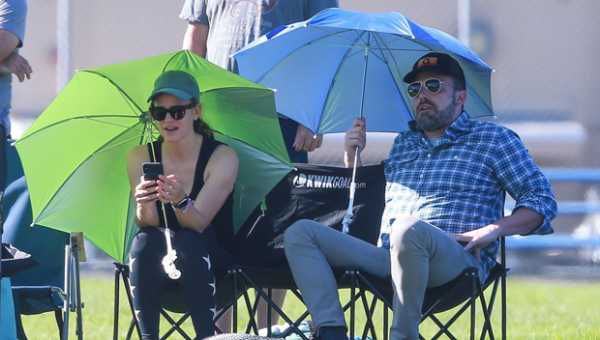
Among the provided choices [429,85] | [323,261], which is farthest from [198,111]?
[429,85]

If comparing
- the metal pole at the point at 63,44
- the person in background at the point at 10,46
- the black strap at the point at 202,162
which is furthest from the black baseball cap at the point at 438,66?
the metal pole at the point at 63,44

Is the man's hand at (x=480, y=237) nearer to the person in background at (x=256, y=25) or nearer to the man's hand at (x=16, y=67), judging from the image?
the person in background at (x=256, y=25)

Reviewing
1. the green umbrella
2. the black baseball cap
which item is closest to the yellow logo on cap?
the black baseball cap

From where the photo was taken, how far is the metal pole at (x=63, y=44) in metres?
11.4

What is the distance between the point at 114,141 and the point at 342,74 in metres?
1.01

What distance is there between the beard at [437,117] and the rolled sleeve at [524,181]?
221mm

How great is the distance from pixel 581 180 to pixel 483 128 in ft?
22.9

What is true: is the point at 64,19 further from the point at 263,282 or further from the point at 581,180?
the point at 263,282

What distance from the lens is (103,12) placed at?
1188cm

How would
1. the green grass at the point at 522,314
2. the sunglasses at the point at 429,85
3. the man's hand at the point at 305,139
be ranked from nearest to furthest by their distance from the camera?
the sunglasses at the point at 429,85 → the man's hand at the point at 305,139 → the green grass at the point at 522,314

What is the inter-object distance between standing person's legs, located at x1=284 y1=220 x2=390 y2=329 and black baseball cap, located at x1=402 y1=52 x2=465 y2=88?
0.71 m

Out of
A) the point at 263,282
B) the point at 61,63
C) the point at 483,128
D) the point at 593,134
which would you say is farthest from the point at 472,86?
the point at 593,134

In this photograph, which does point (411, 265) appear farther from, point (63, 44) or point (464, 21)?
point (63, 44)

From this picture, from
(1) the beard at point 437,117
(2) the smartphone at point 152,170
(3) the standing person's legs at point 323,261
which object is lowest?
(3) the standing person's legs at point 323,261
